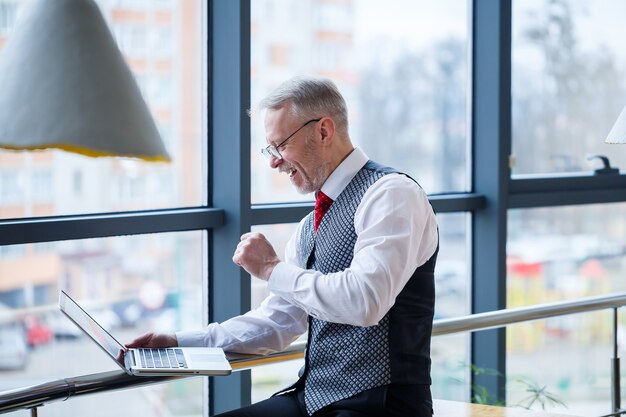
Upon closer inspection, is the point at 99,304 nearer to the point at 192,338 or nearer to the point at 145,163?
the point at 145,163

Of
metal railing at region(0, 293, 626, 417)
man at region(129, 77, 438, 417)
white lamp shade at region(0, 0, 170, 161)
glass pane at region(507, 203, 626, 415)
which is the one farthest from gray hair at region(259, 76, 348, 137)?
glass pane at region(507, 203, 626, 415)

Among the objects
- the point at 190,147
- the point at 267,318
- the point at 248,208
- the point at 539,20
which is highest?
the point at 539,20

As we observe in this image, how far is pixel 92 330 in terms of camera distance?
1.91 meters

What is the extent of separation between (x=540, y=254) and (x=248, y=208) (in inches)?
74.9

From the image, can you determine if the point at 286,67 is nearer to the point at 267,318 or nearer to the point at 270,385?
the point at 270,385

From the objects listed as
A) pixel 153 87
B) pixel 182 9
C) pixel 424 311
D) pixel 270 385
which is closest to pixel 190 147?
pixel 153 87

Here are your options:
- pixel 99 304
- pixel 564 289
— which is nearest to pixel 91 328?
pixel 99 304

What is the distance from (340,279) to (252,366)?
45cm

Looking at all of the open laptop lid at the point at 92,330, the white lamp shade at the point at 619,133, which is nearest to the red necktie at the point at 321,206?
the open laptop lid at the point at 92,330

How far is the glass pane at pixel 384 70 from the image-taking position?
3768 mm

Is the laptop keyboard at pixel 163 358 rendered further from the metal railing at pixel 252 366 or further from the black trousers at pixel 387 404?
the black trousers at pixel 387 404

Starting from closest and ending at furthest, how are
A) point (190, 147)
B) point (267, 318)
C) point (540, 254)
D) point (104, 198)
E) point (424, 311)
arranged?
point (424, 311)
point (267, 318)
point (104, 198)
point (190, 147)
point (540, 254)

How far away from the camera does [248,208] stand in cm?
353

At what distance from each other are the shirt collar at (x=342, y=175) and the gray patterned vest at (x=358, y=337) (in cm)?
1
